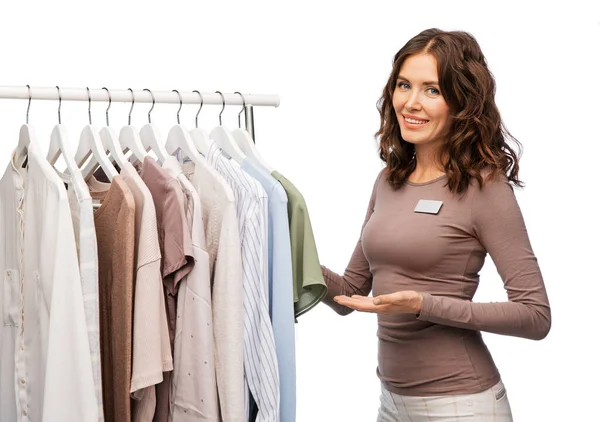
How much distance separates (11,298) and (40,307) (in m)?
0.15

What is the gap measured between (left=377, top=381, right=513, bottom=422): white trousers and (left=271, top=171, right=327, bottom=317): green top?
15.2 inches

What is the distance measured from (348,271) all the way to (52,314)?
956mm

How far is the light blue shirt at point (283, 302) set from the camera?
2.18 meters

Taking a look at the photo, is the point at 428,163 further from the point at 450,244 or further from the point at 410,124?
the point at 450,244

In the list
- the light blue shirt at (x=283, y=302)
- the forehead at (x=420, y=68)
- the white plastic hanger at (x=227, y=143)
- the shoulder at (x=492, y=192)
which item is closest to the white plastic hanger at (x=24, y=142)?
the white plastic hanger at (x=227, y=143)

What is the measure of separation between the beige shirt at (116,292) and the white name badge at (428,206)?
74cm

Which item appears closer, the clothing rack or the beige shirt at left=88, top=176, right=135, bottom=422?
the beige shirt at left=88, top=176, right=135, bottom=422

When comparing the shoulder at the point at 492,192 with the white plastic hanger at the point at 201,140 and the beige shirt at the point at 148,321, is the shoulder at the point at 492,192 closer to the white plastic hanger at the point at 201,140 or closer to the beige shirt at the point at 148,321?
the white plastic hanger at the point at 201,140

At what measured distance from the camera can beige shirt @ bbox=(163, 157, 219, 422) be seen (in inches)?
82.6

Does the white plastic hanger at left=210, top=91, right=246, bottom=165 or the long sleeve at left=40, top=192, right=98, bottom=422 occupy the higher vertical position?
the white plastic hanger at left=210, top=91, right=246, bottom=165

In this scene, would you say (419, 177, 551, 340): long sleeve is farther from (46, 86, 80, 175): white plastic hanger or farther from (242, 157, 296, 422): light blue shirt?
(46, 86, 80, 175): white plastic hanger

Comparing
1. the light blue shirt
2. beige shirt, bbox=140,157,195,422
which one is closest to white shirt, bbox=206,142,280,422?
the light blue shirt

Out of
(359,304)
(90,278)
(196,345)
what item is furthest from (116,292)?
(359,304)

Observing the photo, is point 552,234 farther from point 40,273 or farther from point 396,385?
point 40,273
